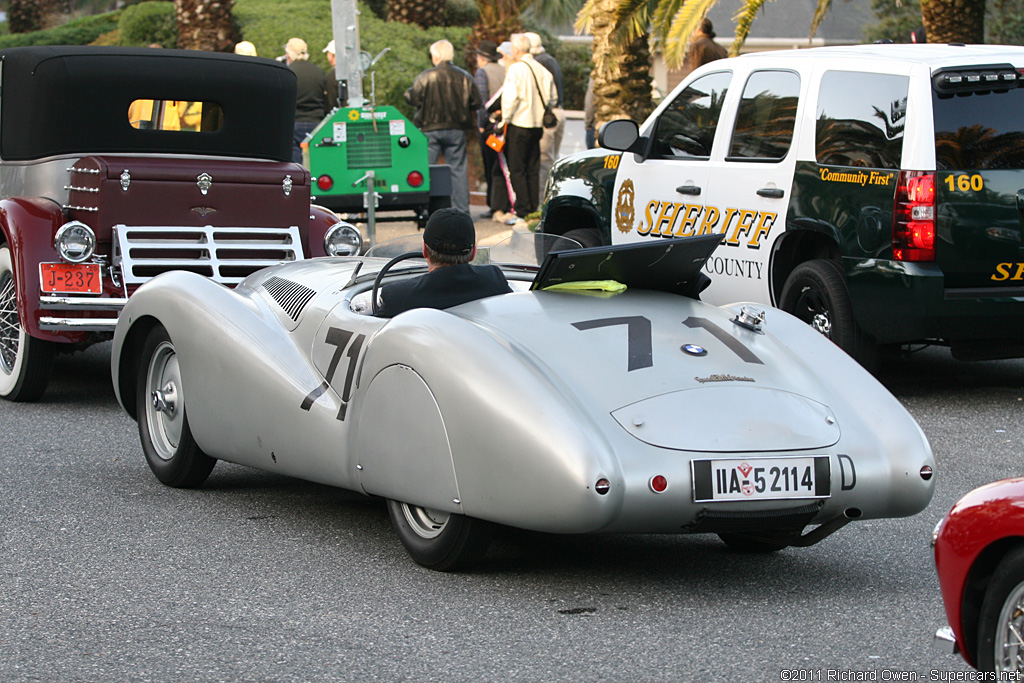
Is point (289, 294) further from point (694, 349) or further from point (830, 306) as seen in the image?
point (830, 306)

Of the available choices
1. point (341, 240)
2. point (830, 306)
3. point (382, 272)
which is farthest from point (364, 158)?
point (382, 272)

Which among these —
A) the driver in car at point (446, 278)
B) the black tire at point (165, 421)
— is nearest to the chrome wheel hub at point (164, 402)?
the black tire at point (165, 421)

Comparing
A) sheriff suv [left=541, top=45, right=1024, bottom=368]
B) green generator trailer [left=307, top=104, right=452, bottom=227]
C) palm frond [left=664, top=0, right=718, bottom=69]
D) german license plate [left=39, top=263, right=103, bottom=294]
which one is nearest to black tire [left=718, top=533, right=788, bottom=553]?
sheriff suv [left=541, top=45, right=1024, bottom=368]

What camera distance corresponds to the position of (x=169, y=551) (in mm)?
4973

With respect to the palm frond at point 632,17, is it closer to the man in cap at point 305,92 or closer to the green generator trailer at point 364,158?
the green generator trailer at point 364,158

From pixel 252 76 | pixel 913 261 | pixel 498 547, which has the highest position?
pixel 252 76

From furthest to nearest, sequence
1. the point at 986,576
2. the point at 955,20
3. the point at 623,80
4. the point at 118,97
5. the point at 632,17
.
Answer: the point at 623,80
the point at 632,17
the point at 955,20
the point at 118,97
the point at 986,576

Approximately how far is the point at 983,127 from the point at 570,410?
4.38m

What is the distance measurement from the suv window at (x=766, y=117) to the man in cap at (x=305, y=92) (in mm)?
8074

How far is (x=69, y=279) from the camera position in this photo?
7.84 metres

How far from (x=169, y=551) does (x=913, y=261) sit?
14.7 feet

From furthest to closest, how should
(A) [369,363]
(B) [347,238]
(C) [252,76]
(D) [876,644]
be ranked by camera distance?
(C) [252,76] < (B) [347,238] < (A) [369,363] < (D) [876,644]

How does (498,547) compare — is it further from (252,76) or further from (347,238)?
(252,76)

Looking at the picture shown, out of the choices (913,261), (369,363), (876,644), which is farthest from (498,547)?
(913,261)
